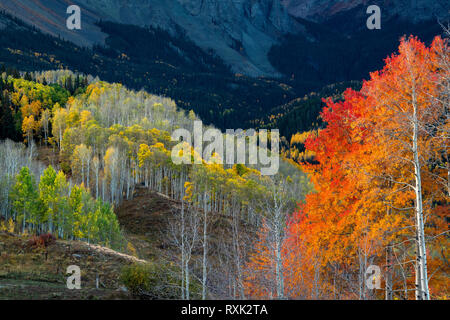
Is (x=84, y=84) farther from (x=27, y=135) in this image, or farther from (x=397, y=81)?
(x=397, y=81)

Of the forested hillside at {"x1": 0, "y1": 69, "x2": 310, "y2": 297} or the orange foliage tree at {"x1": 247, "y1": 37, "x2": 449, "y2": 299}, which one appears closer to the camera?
the orange foliage tree at {"x1": 247, "y1": 37, "x2": 449, "y2": 299}

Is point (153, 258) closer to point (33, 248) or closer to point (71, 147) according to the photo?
point (33, 248)

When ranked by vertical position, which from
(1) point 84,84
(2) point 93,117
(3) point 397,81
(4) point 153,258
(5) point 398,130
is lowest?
(4) point 153,258

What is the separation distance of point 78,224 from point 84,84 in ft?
419

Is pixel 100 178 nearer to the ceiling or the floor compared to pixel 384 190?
nearer to the ceiling

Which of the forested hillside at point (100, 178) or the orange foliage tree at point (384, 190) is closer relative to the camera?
the orange foliage tree at point (384, 190)

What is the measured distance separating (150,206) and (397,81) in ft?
215

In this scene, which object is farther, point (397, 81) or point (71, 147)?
point (71, 147)

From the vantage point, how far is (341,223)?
16516 millimetres

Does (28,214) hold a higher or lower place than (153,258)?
higher

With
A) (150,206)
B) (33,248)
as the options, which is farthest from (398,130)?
(150,206)

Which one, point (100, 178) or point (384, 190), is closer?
point (384, 190)
